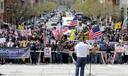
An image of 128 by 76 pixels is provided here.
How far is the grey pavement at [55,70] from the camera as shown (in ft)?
76.5

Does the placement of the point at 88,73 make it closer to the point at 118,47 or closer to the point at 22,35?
the point at 118,47

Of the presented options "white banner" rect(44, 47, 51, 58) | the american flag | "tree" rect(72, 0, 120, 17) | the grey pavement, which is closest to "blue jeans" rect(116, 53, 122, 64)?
the grey pavement

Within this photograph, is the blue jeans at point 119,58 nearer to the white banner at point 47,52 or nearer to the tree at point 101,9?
the white banner at point 47,52

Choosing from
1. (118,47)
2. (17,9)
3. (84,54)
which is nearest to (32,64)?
(118,47)

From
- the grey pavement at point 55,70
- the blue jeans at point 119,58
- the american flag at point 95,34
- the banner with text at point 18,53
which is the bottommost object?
the grey pavement at point 55,70

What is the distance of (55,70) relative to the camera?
25.0 metres

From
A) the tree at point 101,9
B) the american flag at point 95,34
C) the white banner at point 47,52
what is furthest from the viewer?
the tree at point 101,9

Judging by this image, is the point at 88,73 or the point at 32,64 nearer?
the point at 88,73

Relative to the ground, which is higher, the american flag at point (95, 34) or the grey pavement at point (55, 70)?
the american flag at point (95, 34)

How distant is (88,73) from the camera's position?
2350cm

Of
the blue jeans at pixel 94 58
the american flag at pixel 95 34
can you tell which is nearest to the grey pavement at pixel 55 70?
the blue jeans at pixel 94 58

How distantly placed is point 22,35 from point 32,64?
4.04 meters

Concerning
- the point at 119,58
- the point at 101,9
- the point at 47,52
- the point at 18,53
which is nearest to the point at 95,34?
the point at 119,58

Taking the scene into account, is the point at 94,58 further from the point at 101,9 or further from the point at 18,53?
the point at 101,9
